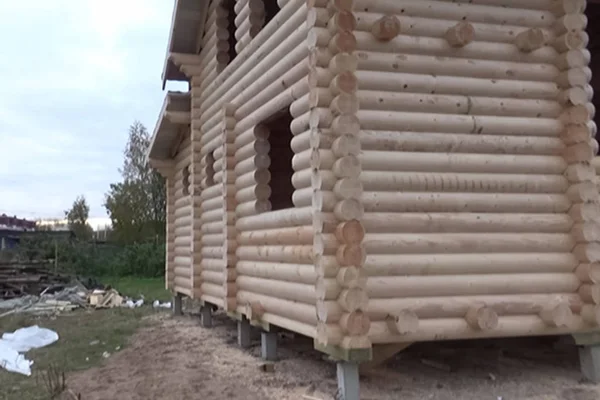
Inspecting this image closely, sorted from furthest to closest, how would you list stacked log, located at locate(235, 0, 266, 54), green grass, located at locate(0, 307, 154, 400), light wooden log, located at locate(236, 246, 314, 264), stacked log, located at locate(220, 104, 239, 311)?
1. stacked log, located at locate(220, 104, 239, 311)
2. stacked log, located at locate(235, 0, 266, 54)
3. green grass, located at locate(0, 307, 154, 400)
4. light wooden log, located at locate(236, 246, 314, 264)

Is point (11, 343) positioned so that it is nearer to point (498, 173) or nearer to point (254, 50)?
point (254, 50)

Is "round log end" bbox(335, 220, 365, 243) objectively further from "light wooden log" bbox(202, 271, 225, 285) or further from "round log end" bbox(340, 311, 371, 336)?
"light wooden log" bbox(202, 271, 225, 285)

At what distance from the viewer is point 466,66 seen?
6.67 meters

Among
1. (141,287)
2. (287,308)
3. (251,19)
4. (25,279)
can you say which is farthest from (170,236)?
(141,287)

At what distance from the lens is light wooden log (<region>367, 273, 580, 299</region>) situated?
6070mm

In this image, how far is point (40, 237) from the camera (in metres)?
28.0

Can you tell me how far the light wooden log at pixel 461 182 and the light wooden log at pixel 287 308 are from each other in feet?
4.79

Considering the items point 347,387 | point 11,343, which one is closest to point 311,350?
point 347,387

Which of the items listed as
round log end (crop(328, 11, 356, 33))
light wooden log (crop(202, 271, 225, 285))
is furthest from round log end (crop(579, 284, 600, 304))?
light wooden log (crop(202, 271, 225, 285))

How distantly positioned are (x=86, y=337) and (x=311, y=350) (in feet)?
15.8

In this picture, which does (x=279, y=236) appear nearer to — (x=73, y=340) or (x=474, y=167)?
(x=474, y=167)

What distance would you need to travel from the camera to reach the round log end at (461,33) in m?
6.47

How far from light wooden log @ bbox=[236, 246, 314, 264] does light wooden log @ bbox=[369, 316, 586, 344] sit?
105 centimetres

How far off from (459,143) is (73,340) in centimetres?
807
